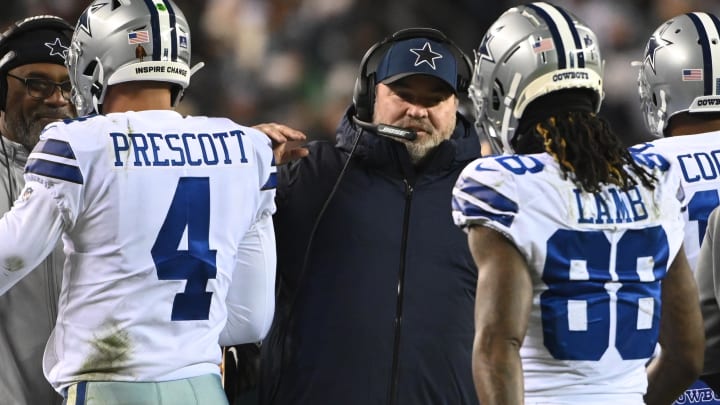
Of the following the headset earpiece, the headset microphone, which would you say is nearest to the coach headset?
the headset earpiece

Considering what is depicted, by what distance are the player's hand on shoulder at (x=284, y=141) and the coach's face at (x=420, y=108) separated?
32 centimetres

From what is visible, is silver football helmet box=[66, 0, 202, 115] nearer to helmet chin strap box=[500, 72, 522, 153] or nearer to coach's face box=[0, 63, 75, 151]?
coach's face box=[0, 63, 75, 151]

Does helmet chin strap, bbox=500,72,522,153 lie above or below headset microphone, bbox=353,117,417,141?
above

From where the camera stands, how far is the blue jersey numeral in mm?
2355

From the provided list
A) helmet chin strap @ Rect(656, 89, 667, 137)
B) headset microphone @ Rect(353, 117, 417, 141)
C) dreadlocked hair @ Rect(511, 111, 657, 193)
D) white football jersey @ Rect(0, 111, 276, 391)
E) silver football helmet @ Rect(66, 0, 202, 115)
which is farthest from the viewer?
helmet chin strap @ Rect(656, 89, 667, 137)

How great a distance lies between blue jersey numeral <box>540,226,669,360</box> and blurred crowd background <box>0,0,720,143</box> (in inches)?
219

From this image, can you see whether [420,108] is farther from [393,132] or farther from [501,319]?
[501,319]

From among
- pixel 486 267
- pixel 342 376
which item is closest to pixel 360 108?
pixel 342 376

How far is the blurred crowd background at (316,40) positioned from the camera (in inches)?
316

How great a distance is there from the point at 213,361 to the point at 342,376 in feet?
1.92

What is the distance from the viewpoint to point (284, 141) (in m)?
3.22

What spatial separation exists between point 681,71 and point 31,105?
6.47 ft

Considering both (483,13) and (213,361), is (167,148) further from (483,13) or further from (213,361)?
(483,13)

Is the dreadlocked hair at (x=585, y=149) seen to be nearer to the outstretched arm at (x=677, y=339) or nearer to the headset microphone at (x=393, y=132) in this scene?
the outstretched arm at (x=677, y=339)
